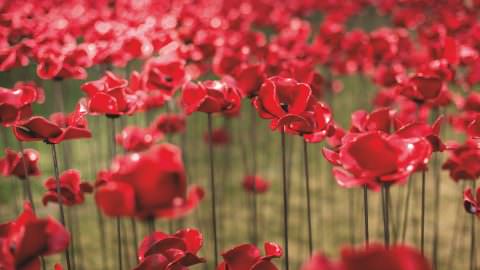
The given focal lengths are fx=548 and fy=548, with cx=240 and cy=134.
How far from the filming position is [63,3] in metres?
1.89

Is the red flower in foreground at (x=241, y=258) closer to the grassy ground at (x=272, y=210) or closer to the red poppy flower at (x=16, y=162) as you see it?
the red poppy flower at (x=16, y=162)

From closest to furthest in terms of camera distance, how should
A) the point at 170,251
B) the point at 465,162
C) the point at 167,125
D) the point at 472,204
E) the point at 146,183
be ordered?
the point at 146,183
the point at 170,251
the point at 472,204
the point at 465,162
the point at 167,125

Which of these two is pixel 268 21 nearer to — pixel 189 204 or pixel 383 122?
pixel 383 122

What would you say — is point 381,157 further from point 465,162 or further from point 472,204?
point 465,162

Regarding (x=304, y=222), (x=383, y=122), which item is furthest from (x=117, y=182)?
(x=304, y=222)

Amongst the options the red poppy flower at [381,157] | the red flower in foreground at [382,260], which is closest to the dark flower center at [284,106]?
the red poppy flower at [381,157]

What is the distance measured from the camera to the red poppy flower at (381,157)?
547 millimetres

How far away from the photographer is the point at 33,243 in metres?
0.50

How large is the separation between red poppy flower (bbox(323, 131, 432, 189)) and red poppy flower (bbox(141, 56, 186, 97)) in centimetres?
51

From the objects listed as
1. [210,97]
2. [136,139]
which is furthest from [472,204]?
[136,139]

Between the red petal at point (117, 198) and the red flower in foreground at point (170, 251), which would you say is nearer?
the red petal at point (117, 198)

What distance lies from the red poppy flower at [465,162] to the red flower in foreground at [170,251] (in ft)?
1.43

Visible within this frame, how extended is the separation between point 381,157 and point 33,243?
0.34 meters

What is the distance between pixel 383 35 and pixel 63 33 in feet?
2.62
